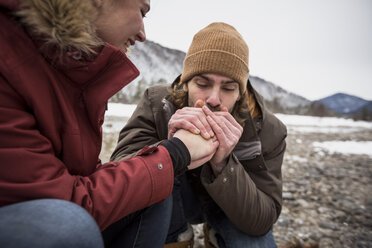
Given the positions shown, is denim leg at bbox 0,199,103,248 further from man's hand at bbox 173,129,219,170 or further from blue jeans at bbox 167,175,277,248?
blue jeans at bbox 167,175,277,248

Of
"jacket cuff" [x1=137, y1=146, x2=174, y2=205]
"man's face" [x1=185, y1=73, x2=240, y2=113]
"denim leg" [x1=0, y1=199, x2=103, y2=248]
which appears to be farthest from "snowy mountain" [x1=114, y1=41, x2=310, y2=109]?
"denim leg" [x1=0, y1=199, x2=103, y2=248]

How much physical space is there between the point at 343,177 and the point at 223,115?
485 cm

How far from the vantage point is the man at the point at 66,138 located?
0.83 meters

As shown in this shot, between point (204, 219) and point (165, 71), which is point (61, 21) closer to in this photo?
point (204, 219)

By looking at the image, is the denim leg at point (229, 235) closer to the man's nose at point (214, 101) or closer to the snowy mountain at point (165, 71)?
the man's nose at point (214, 101)

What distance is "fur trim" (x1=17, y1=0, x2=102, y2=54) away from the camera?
Answer: 35.9 inches

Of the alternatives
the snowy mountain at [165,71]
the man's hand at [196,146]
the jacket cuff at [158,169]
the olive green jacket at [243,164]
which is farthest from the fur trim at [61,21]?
the snowy mountain at [165,71]

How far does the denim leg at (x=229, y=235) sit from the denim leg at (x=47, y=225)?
4.79 ft

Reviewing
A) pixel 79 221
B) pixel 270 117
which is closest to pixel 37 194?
pixel 79 221

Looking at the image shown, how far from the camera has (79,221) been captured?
2.85ft

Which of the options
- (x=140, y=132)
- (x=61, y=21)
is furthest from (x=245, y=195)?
(x=61, y=21)

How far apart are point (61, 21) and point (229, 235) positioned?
2.10 m

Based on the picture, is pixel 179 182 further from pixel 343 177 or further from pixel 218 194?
pixel 343 177

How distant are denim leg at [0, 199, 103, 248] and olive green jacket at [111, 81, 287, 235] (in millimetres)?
1013
